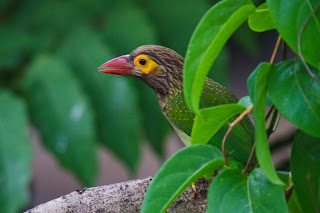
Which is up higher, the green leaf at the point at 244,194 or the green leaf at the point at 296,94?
the green leaf at the point at 296,94

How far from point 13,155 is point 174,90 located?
173cm

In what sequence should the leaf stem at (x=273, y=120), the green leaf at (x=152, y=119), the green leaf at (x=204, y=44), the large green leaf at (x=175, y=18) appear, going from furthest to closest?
the large green leaf at (x=175, y=18) → the green leaf at (x=152, y=119) → the leaf stem at (x=273, y=120) → the green leaf at (x=204, y=44)

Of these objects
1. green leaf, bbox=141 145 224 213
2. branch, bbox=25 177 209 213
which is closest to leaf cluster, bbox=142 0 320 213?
green leaf, bbox=141 145 224 213

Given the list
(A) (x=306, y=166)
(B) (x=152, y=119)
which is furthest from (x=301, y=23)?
(B) (x=152, y=119)

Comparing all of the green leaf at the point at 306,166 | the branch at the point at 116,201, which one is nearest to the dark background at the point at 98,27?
the branch at the point at 116,201

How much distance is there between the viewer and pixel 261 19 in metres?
0.99

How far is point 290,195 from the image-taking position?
1146 millimetres

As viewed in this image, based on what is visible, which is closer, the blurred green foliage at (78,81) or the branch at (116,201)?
the branch at (116,201)

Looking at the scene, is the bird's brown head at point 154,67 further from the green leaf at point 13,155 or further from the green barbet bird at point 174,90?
the green leaf at point 13,155

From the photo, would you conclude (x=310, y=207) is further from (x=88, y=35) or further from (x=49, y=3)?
(x=49, y=3)

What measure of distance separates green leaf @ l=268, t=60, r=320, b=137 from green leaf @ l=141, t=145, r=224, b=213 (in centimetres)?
13

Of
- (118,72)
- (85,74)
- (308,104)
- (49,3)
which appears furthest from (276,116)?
(49,3)

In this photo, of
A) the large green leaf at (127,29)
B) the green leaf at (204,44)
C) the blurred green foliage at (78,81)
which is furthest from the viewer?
the large green leaf at (127,29)

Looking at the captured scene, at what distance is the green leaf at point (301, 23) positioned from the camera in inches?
34.5
